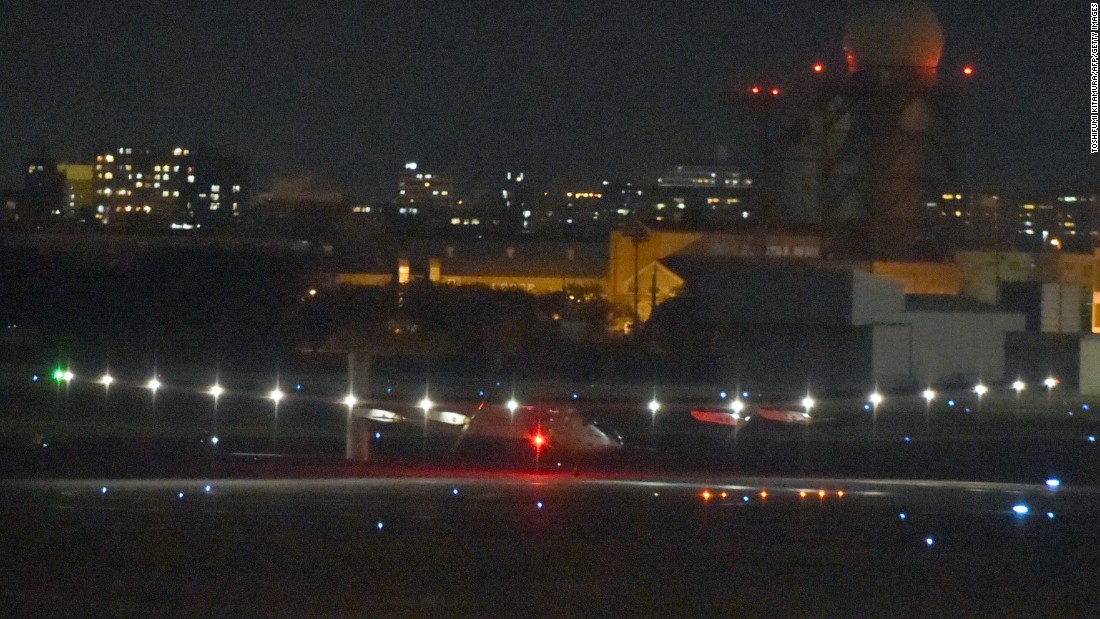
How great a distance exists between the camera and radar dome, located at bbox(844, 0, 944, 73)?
105 ft

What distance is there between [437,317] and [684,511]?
1661 cm

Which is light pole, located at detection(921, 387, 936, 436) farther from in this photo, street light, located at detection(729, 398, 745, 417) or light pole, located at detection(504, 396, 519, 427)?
light pole, located at detection(504, 396, 519, 427)

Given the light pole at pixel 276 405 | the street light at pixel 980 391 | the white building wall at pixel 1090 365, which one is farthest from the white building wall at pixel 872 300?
the light pole at pixel 276 405

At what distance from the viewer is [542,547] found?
25.2 feet

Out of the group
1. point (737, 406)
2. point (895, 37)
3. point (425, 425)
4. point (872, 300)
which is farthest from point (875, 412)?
point (895, 37)

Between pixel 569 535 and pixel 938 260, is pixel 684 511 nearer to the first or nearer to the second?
pixel 569 535

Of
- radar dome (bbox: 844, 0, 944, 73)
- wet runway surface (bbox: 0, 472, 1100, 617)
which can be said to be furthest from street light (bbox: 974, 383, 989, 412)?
radar dome (bbox: 844, 0, 944, 73)

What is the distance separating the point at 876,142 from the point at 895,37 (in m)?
3.54

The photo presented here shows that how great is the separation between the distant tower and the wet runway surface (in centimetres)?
2371

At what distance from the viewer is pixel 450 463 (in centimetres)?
1116

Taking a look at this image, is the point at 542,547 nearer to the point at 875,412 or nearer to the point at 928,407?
the point at 875,412

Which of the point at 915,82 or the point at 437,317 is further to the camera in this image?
the point at 915,82

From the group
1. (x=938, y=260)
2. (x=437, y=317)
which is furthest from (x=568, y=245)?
(x=437, y=317)

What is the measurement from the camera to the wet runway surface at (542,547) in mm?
6395
